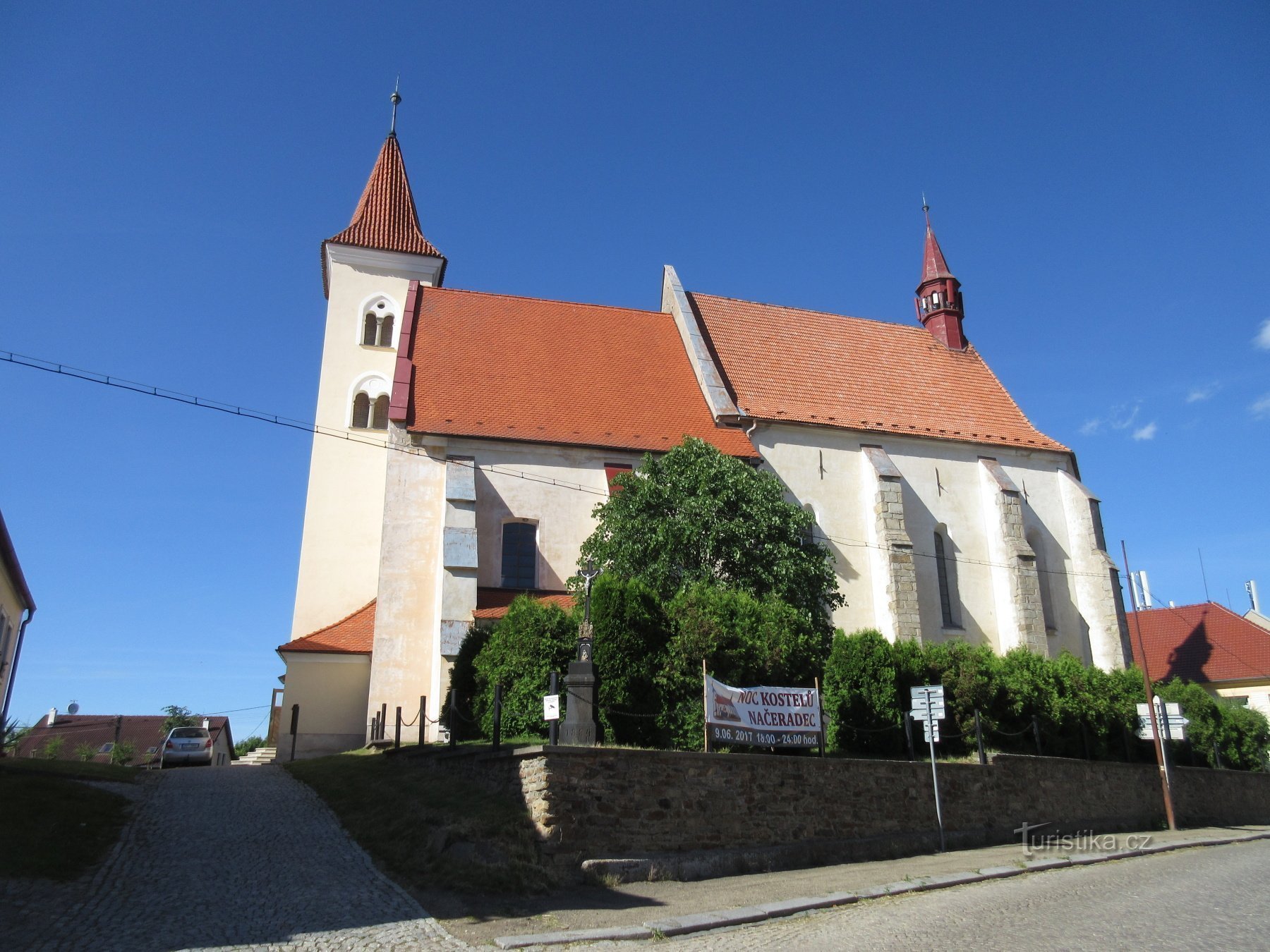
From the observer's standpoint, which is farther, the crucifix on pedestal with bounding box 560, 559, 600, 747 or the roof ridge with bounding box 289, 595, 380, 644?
the roof ridge with bounding box 289, 595, 380, 644

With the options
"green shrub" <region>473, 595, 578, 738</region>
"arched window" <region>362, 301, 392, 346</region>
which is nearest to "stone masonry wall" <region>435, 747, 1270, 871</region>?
"green shrub" <region>473, 595, 578, 738</region>

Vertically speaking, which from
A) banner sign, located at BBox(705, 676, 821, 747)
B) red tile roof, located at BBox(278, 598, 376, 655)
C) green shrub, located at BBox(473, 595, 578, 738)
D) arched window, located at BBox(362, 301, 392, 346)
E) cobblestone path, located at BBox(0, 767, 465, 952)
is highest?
arched window, located at BBox(362, 301, 392, 346)

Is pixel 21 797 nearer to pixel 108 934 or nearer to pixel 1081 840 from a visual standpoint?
pixel 108 934

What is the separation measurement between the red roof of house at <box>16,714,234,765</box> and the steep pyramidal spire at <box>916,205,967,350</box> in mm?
29640

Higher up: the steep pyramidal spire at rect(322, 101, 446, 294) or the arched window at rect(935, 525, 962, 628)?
the steep pyramidal spire at rect(322, 101, 446, 294)

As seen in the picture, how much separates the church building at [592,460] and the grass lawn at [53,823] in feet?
22.8

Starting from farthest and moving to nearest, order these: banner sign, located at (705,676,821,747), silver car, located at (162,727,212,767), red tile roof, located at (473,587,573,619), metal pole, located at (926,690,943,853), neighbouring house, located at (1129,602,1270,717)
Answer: neighbouring house, located at (1129,602,1270,717) → silver car, located at (162,727,212,767) → red tile roof, located at (473,587,573,619) → metal pole, located at (926,690,943,853) → banner sign, located at (705,676,821,747)

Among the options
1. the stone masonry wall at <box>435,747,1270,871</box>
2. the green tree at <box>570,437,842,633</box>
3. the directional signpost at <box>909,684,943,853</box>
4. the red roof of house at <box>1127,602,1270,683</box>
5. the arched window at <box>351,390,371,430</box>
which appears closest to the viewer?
the stone masonry wall at <box>435,747,1270,871</box>

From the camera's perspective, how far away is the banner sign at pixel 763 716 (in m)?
13.1

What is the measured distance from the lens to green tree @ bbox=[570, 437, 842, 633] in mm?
18297

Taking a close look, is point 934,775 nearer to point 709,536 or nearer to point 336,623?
point 709,536

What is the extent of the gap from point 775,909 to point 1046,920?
255 centimetres

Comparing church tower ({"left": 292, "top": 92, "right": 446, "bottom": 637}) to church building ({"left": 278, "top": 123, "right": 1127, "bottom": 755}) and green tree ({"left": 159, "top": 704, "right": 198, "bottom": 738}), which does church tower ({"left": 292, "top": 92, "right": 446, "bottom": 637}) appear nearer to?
church building ({"left": 278, "top": 123, "right": 1127, "bottom": 755})

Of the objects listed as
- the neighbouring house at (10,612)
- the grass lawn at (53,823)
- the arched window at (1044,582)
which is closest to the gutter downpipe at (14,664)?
the neighbouring house at (10,612)
